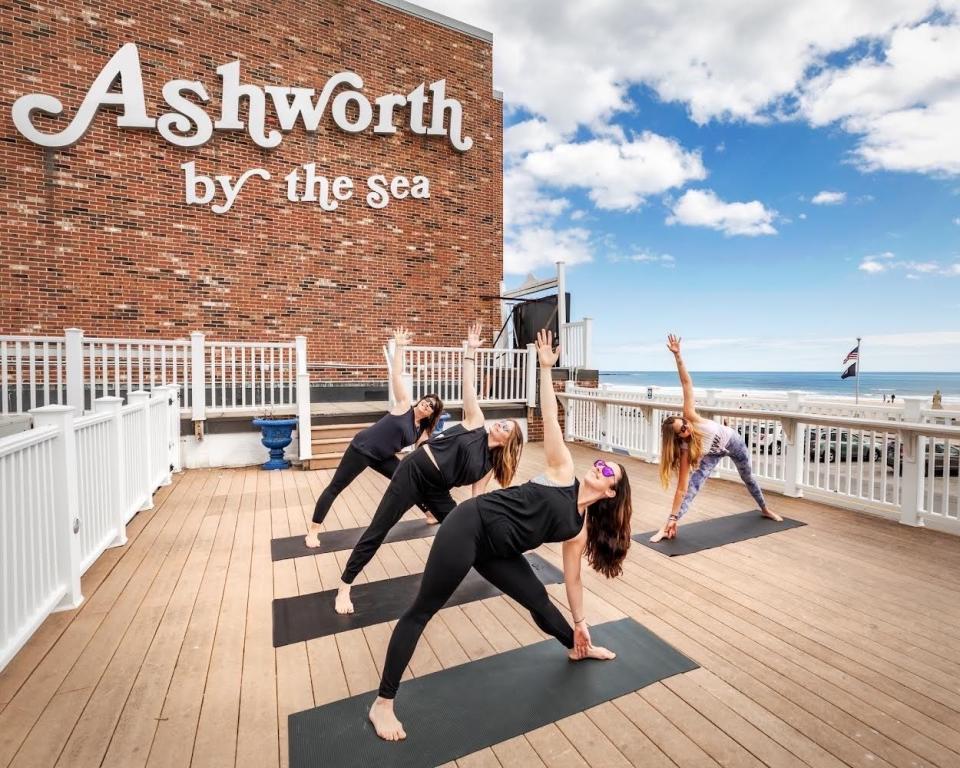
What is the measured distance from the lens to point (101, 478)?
331 cm

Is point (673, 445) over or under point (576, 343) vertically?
under

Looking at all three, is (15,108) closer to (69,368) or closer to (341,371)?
(69,368)

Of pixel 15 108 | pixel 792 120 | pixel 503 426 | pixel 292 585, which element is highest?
pixel 792 120

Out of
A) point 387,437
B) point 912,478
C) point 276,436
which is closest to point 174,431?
point 276,436

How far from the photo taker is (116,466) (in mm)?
3623

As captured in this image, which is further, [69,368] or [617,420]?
[617,420]

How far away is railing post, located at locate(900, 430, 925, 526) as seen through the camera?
423cm

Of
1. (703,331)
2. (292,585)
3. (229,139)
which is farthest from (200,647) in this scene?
(703,331)

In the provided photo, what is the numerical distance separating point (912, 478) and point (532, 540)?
14.8 feet

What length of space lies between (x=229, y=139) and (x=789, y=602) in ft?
33.7

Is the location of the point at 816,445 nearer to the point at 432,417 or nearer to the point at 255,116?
the point at 432,417

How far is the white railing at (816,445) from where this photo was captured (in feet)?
13.8

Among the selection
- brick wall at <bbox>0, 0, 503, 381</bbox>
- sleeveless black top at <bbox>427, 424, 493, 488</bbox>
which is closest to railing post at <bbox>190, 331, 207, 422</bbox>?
brick wall at <bbox>0, 0, 503, 381</bbox>

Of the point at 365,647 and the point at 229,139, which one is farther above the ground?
the point at 229,139
